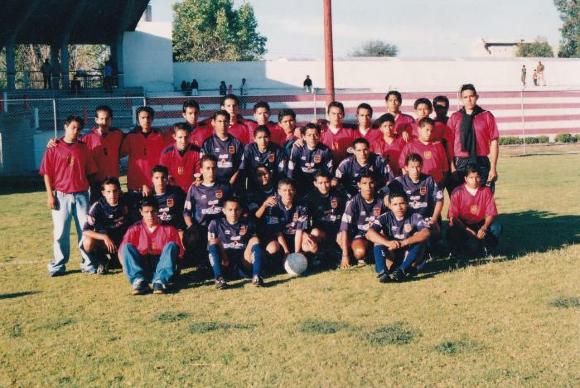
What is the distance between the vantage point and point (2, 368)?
15.3 feet

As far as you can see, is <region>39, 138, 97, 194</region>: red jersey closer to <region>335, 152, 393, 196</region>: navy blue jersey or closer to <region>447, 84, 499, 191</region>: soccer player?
<region>335, 152, 393, 196</region>: navy blue jersey

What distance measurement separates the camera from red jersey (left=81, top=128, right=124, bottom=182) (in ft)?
26.8

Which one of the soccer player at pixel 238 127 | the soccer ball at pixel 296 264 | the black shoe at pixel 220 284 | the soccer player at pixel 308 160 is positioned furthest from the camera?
the soccer player at pixel 238 127

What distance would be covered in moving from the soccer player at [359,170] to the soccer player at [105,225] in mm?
2533

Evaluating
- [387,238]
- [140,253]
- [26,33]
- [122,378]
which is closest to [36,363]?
[122,378]

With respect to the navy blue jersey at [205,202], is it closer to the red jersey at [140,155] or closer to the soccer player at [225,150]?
the soccer player at [225,150]

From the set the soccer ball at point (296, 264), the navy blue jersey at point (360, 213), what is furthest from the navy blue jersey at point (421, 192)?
the soccer ball at point (296, 264)

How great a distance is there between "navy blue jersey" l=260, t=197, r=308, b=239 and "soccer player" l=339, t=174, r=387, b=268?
0.48m

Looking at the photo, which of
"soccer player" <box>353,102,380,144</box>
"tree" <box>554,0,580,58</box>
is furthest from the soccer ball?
"tree" <box>554,0,580,58</box>

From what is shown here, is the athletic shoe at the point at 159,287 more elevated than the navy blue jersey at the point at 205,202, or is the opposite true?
the navy blue jersey at the point at 205,202

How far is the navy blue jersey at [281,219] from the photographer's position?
7793mm

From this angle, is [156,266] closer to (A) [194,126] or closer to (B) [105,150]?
(B) [105,150]

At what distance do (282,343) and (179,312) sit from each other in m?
1.35

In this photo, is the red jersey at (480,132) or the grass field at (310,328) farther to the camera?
the red jersey at (480,132)
